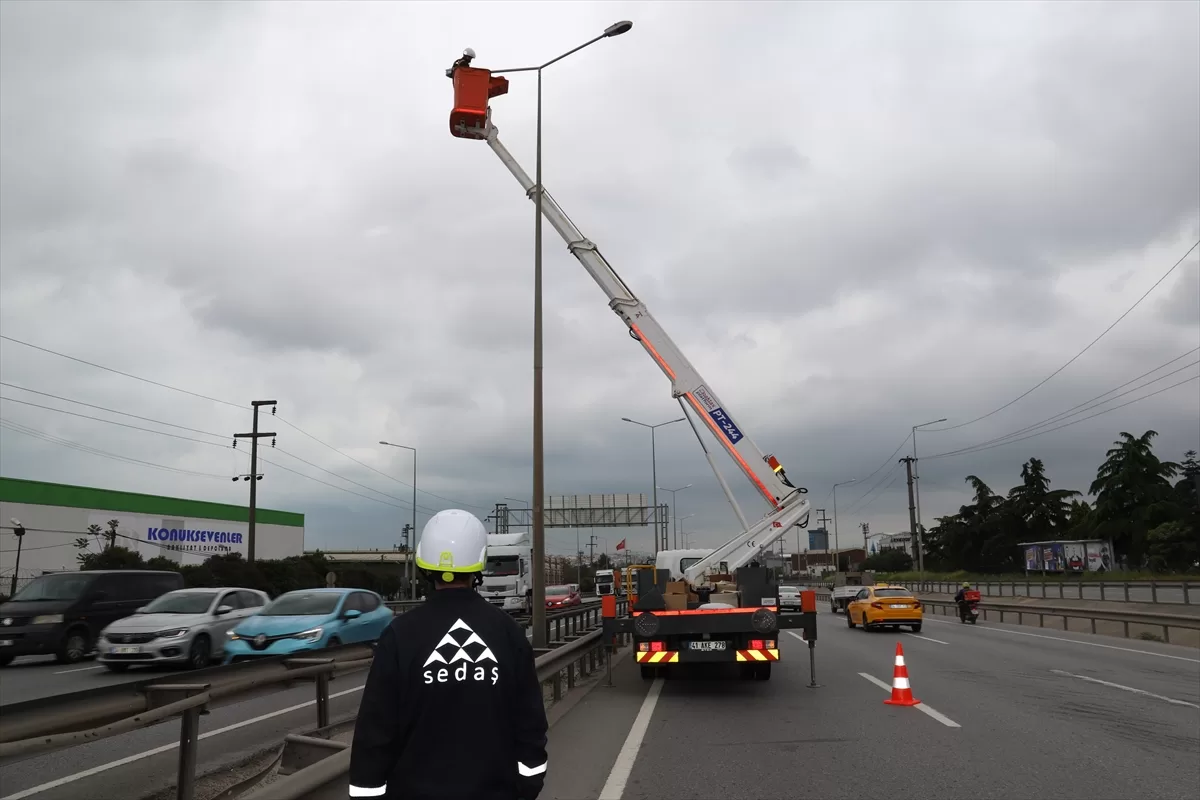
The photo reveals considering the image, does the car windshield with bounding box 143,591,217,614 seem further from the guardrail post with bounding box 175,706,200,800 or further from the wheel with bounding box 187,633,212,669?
the guardrail post with bounding box 175,706,200,800

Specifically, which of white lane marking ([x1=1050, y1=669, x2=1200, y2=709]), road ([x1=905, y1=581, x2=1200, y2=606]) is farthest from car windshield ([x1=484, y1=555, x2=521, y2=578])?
white lane marking ([x1=1050, y1=669, x2=1200, y2=709])

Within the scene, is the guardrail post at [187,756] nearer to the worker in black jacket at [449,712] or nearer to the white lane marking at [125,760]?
the white lane marking at [125,760]

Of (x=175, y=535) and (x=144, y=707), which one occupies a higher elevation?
(x=175, y=535)

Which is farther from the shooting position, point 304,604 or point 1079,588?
point 1079,588

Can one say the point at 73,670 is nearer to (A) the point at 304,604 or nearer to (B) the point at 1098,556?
(A) the point at 304,604

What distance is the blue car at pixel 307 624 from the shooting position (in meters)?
14.5

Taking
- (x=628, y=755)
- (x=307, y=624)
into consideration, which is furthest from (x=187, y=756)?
(x=307, y=624)

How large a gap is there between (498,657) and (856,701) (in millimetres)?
10321

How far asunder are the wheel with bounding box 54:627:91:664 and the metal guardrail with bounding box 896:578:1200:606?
31400 mm

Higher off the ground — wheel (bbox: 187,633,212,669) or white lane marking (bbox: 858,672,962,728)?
wheel (bbox: 187,633,212,669)

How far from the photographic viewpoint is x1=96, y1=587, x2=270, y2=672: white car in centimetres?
1608

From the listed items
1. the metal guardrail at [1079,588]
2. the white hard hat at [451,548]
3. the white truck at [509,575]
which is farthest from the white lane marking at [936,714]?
the white truck at [509,575]

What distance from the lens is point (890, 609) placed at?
89.1ft

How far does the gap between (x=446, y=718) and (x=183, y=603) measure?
16667mm
